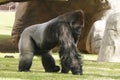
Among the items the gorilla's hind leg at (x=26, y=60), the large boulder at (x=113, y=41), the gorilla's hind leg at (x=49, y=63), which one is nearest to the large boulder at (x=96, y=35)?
the large boulder at (x=113, y=41)

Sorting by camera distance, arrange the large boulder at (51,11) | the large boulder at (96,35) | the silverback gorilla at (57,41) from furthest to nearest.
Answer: the large boulder at (51,11) → the large boulder at (96,35) → the silverback gorilla at (57,41)

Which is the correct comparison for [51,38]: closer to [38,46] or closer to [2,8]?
[38,46]

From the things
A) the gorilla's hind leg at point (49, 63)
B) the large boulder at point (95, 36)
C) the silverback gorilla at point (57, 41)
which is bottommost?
the large boulder at point (95, 36)

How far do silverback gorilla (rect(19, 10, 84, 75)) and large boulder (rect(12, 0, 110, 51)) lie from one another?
474 inches

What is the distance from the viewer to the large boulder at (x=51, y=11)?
23062 mm

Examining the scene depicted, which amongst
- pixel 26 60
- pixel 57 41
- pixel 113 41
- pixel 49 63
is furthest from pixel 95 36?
pixel 57 41

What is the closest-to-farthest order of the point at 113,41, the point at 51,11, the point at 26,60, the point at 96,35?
the point at 26,60 < the point at 113,41 < the point at 96,35 < the point at 51,11

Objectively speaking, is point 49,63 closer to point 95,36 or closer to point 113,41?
point 113,41

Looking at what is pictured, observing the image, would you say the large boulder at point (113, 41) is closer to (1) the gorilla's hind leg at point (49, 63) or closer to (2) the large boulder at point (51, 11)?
(1) the gorilla's hind leg at point (49, 63)

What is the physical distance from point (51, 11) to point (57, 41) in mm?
14309

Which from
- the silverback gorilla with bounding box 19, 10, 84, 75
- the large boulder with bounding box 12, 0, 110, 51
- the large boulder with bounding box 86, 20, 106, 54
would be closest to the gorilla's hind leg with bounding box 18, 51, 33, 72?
the silverback gorilla with bounding box 19, 10, 84, 75

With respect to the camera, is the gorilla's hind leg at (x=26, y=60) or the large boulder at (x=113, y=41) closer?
the gorilla's hind leg at (x=26, y=60)

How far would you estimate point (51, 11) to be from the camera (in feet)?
80.1

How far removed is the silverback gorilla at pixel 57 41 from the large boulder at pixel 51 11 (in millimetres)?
12041
